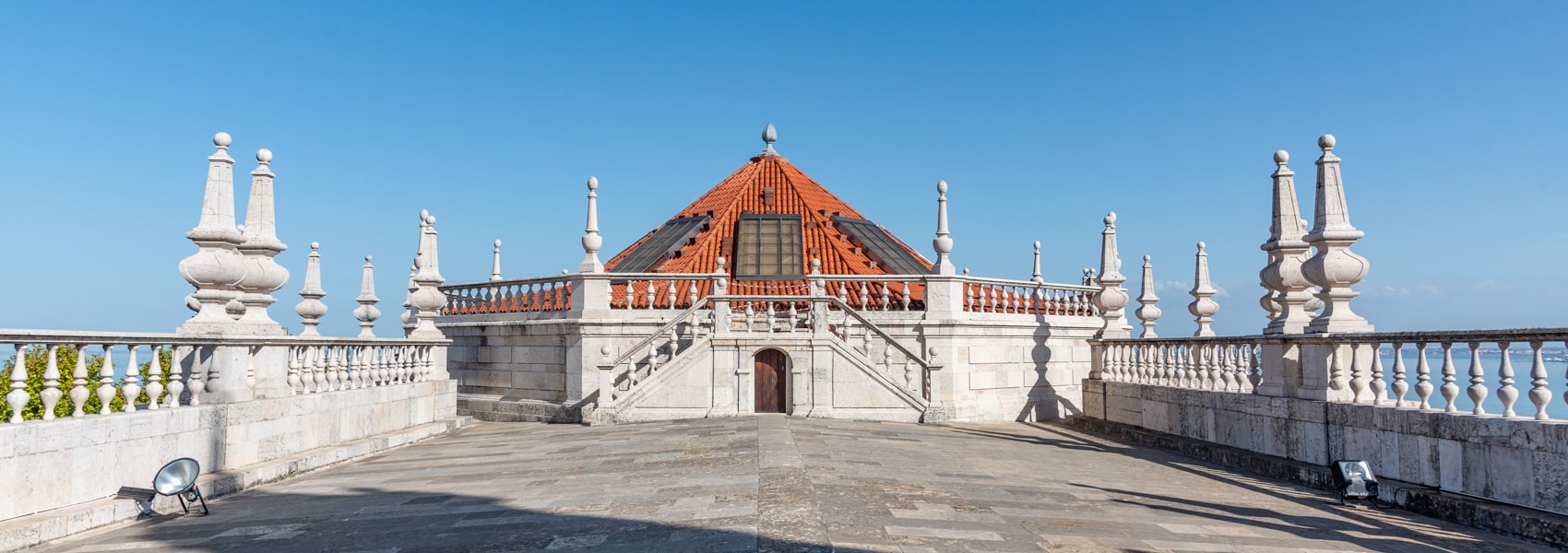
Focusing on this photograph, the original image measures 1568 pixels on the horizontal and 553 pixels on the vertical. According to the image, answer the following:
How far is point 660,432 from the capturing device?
14039 mm

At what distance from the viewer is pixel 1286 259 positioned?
1215 centimetres

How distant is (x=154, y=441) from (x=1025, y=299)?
1677cm

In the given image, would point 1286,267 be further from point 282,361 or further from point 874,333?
point 282,361

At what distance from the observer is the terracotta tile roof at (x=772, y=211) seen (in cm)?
2739

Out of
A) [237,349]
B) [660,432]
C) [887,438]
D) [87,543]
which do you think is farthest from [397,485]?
[887,438]

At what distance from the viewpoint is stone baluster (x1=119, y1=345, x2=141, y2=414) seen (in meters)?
8.41

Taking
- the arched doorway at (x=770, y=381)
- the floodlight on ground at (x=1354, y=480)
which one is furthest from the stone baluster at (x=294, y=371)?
the floodlight on ground at (x=1354, y=480)

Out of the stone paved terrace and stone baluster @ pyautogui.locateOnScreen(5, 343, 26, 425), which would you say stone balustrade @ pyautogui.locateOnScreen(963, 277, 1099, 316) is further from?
stone baluster @ pyautogui.locateOnScreen(5, 343, 26, 425)

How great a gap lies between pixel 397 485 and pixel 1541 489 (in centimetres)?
997

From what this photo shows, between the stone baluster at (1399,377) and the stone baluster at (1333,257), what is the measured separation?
3.96 ft

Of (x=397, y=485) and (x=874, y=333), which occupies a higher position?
(x=874, y=333)

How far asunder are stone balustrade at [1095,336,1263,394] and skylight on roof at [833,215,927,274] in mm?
10383

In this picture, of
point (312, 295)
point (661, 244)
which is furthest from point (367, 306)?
point (661, 244)

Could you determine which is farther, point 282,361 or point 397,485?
point 282,361
